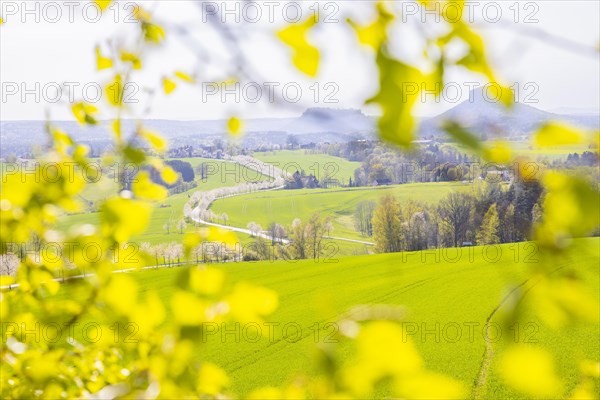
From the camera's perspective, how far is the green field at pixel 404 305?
1300 centimetres

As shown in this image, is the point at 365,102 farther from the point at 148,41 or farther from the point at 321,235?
the point at 321,235

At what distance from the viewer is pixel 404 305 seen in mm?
7762

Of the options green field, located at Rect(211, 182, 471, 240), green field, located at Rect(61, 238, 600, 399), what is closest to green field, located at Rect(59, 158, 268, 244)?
green field, located at Rect(211, 182, 471, 240)

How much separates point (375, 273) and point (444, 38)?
22.8 meters

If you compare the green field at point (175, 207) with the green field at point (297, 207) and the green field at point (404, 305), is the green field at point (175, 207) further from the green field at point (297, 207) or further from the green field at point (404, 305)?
the green field at point (404, 305)

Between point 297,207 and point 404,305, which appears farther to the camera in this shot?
point 297,207

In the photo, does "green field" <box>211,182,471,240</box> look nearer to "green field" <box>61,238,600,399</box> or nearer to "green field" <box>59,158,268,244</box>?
"green field" <box>59,158,268,244</box>

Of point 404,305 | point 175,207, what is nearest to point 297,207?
point 175,207

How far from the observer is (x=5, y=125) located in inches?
1531

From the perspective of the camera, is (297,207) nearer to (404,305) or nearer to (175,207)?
(175,207)

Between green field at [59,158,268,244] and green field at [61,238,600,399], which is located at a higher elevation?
green field at [59,158,268,244]

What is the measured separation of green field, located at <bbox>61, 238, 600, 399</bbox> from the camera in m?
13.0

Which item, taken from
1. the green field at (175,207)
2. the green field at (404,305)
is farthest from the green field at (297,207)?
the green field at (404,305)

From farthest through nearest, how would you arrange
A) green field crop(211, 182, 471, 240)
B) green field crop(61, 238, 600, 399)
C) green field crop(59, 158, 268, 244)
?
green field crop(211, 182, 471, 240) < green field crop(59, 158, 268, 244) < green field crop(61, 238, 600, 399)
